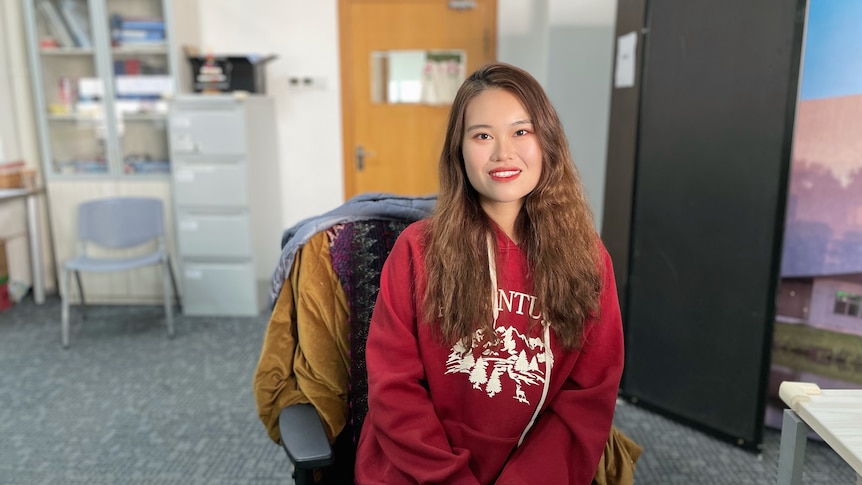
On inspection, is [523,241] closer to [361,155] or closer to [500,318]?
[500,318]

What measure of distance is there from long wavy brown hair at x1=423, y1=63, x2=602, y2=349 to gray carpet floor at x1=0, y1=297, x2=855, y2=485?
1.26 metres

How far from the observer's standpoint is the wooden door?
380 cm

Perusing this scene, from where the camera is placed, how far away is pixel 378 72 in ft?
12.8

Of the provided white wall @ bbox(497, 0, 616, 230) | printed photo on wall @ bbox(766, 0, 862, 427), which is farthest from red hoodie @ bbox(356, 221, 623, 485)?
white wall @ bbox(497, 0, 616, 230)

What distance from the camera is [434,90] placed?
12.7ft

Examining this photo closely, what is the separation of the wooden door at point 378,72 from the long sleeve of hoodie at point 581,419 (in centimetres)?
273

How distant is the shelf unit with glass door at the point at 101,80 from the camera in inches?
143

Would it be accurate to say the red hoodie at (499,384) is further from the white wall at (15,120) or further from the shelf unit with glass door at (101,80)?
the white wall at (15,120)

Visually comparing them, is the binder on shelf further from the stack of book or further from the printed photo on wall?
the printed photo on wall

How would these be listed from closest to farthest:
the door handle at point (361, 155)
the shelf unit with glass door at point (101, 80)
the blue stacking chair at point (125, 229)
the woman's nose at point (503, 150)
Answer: the woman's nose at point (503, 150)
the blue stacking chair at point (125, 229)
the shelf unit with glass door at point (101, 80)
the door handle at point (361, 155)

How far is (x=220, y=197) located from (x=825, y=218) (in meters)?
3.00

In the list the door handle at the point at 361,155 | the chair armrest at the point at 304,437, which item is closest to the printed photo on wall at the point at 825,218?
the chair armrest at the point at 304,437

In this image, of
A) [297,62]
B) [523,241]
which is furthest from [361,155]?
[523,241]

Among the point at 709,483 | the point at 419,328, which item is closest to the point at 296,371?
the point at 419,328
